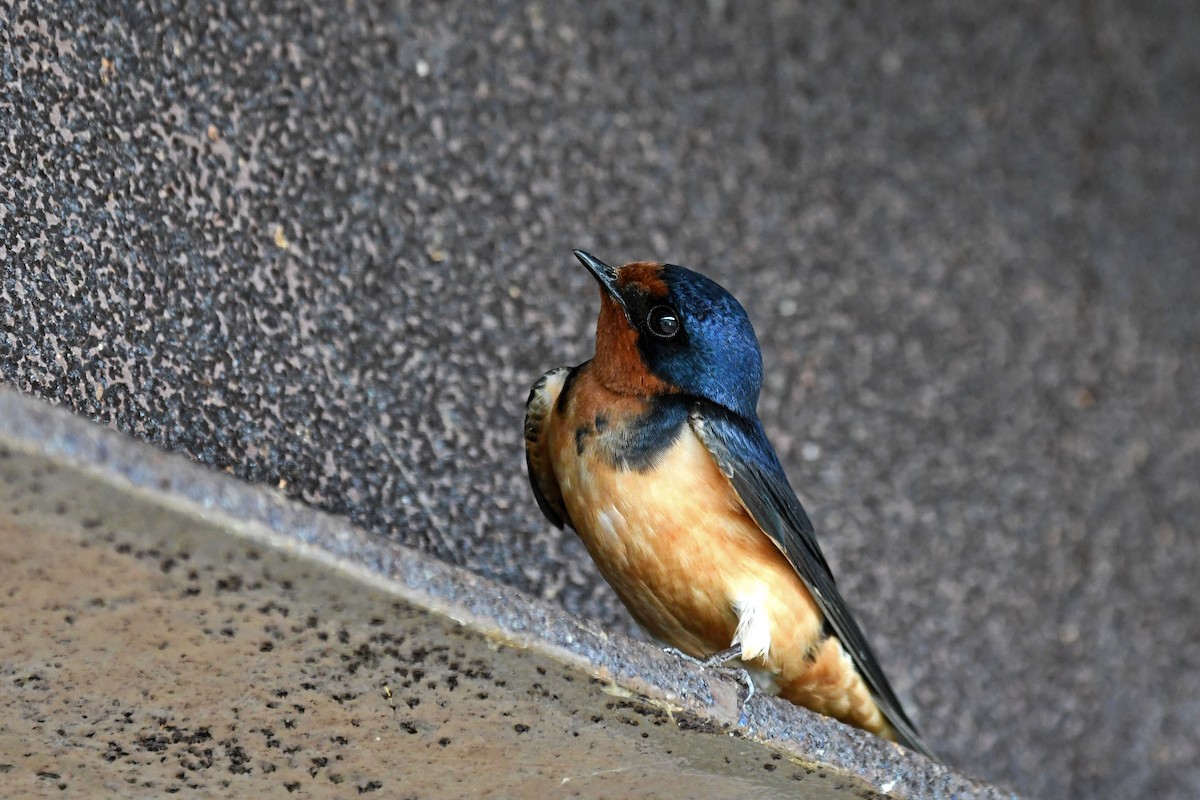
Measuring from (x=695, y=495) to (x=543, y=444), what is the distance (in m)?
0.24

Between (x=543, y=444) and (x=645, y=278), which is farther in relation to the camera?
(x=543, y=444)

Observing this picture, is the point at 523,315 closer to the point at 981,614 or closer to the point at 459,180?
the point at 459,180

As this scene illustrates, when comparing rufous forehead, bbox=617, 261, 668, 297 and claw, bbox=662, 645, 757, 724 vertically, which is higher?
rufous forehead, bbox=617, 261, 668, 297

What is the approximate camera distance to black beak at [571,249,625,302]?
156 cm

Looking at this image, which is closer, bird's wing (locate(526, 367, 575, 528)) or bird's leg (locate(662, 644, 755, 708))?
bird's leg (locate(662, 644, 755, 708))

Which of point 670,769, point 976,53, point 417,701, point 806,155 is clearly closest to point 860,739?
point 670,769

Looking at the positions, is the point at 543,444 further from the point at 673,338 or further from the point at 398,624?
the point at 398,624

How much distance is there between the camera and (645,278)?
1552 mm

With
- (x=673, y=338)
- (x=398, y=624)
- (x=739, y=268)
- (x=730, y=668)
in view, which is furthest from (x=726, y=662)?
(x=739, y=268)

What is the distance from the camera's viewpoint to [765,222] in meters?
2.14

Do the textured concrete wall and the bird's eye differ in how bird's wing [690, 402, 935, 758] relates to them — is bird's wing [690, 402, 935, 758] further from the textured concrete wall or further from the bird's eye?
the textured concrete wall

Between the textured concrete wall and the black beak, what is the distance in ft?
1.09

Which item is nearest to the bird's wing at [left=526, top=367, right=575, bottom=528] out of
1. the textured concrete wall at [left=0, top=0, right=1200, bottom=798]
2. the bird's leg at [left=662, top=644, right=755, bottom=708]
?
the textured concrete wall at [left=0, top=0, right=1200, bottom=798]

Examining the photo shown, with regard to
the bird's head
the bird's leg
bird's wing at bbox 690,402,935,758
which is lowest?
the bird's leg
